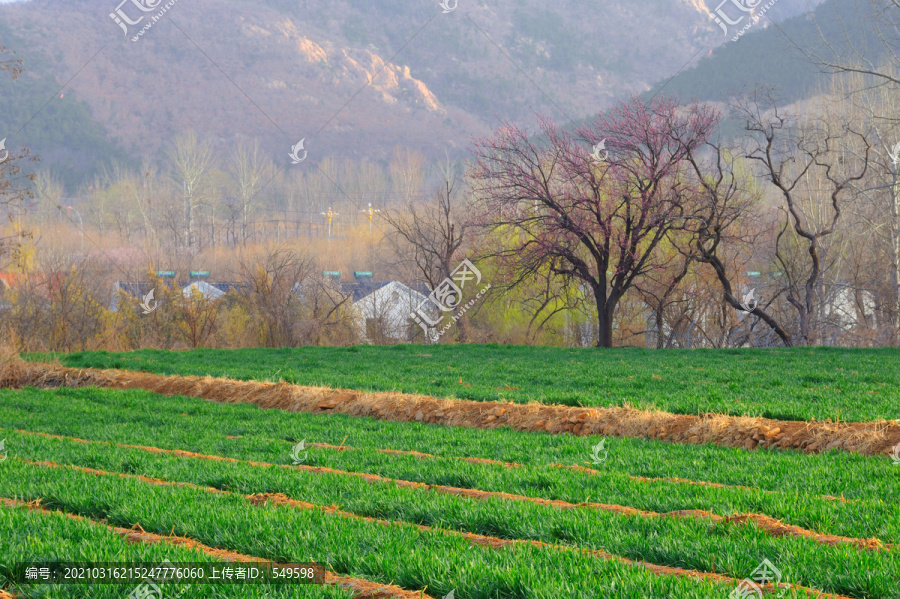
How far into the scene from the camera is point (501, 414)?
1142 centimetres

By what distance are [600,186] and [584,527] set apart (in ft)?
Answer: 77.5

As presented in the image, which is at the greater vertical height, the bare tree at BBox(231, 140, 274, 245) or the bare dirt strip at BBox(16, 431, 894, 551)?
the bare tree at BBox(231, 140, 274, 245)

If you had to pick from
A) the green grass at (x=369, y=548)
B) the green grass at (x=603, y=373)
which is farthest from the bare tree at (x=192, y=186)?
the green grass at (x=369, y=548)

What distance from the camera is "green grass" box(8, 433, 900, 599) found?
4.14 m

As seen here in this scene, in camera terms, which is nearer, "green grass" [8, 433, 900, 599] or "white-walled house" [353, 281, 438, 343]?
"green grass" [8, 433, 900, 599]

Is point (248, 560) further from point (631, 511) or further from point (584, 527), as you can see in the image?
point (631, 511)

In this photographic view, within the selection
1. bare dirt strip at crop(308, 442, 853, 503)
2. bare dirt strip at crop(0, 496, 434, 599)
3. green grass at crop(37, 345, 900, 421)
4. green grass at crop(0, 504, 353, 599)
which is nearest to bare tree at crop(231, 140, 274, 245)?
green grass at crop(37, 345, 900, 421)

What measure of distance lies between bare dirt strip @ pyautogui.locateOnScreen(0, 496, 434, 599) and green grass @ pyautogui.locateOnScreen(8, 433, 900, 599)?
Answer: 135 centimetres

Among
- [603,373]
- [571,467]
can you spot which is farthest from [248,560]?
[603,373]

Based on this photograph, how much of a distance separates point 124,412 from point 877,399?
1245 centimetres

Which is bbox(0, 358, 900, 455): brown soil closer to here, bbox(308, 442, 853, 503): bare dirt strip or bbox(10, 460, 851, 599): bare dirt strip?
bbox(308, 442, 853, 503): bare dirt strip

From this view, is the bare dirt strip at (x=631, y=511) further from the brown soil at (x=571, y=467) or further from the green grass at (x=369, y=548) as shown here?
the green grass at (x=369, y=548)

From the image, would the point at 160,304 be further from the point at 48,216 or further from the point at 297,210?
the point at 297,210

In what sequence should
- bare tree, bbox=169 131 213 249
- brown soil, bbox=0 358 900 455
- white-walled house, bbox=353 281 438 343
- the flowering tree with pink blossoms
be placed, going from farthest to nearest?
bare tree, bbox=169 131 213 249
white-walled house, bbox=353 281 438 343
the flowering tree with pink blossoms
brown soil, bbox=0 358 900 455
